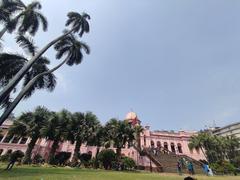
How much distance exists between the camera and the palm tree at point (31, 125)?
109ft

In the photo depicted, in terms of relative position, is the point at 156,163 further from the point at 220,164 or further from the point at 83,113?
the point at 83,113

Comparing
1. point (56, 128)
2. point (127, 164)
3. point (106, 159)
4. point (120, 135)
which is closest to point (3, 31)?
point (56, 128)

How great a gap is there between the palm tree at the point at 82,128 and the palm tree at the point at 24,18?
17483 mm

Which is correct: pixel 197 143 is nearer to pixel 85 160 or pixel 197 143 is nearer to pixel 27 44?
pixel 85 160

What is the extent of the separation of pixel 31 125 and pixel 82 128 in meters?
A: 8.72

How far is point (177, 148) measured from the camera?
178 feet


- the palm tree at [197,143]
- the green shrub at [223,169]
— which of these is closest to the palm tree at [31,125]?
the green shrub at [223,169]

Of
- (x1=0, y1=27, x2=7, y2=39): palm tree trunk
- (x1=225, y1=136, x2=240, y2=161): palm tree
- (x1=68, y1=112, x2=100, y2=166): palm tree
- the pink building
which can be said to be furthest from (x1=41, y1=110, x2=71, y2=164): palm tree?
(x1=225, y1=136, x2=240, y2=161): palm tree

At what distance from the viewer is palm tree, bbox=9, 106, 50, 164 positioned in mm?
33188

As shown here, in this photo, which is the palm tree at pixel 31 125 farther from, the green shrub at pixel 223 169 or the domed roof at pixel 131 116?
the domed roof at pixel 131 116

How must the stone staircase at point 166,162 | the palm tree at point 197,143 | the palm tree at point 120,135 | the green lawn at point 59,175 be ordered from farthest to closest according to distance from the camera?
1. the palm tree at point 197,143
2. the palm tree at point 120,135
3. the stone staircase at point 166,162
4. the green lawn at point 59,175

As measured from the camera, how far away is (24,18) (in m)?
20.4

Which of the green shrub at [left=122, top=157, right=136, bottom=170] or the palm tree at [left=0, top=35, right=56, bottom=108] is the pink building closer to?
the green shrub at [left=122, top=157, right=136, bottom=170]

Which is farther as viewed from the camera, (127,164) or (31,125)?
(31,125)
